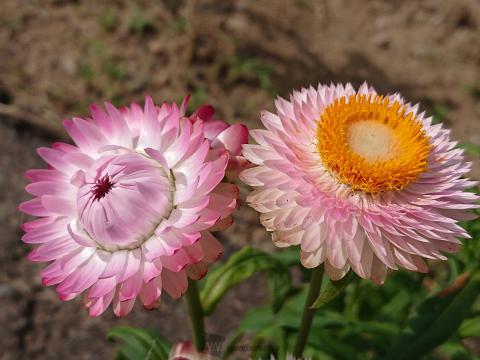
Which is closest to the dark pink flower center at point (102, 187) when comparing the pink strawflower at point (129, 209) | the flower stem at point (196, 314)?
the pink strawflower at point (129, 209)

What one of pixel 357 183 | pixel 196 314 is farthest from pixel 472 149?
pixel 196 314

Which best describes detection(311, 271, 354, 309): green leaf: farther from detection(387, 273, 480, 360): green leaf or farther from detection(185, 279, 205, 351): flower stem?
detection(387, 273, 480, 360): green leaf

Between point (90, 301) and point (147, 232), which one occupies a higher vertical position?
point (147, 232)

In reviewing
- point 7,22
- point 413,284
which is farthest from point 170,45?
point 413,284

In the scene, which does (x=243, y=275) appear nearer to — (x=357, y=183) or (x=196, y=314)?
(x=196, y=314)

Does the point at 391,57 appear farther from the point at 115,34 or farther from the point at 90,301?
the point at 90,301

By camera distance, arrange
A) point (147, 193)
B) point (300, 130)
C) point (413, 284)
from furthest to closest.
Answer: point (413, 284) < point (300, 130) < point (147, 193)
